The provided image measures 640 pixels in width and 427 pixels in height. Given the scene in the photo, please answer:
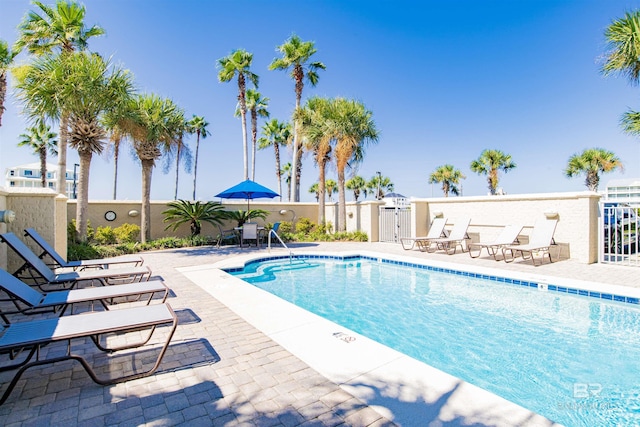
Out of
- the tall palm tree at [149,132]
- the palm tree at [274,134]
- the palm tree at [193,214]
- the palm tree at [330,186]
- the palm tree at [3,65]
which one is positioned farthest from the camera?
the palm tree at [330,186]

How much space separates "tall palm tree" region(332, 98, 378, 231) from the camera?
14969 mm

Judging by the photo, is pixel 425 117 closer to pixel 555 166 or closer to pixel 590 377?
pixel 555 166

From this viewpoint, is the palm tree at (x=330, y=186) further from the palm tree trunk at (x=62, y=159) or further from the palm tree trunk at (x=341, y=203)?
the palm tree trunk at (x=62, y=159)

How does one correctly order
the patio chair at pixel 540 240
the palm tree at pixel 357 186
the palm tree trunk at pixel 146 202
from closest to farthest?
the patio chair at pixel 540 240 < the palm tree trunk at pixel 146 202 < the palm tree at pixel 357 186

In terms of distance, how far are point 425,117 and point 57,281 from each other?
23.4m

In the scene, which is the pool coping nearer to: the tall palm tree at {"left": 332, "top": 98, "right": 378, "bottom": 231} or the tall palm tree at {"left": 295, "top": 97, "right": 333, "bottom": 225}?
the tall palm tree at {"left": 332, "top": 98, "right": 378, "bottom": 231}

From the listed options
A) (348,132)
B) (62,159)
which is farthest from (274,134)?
(62,159)

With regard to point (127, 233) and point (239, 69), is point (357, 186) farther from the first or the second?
point (127, 233)

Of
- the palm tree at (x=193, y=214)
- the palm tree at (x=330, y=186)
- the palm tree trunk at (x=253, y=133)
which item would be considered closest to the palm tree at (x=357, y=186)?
the palm tree at (x=330, y=186)

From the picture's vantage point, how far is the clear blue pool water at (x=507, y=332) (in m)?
3.18

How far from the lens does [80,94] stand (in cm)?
970

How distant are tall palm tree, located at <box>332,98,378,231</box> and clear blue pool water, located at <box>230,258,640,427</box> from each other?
26.6ft

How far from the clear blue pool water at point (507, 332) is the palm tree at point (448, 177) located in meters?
32.2

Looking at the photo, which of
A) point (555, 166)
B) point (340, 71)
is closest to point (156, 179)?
point (340, 71)
